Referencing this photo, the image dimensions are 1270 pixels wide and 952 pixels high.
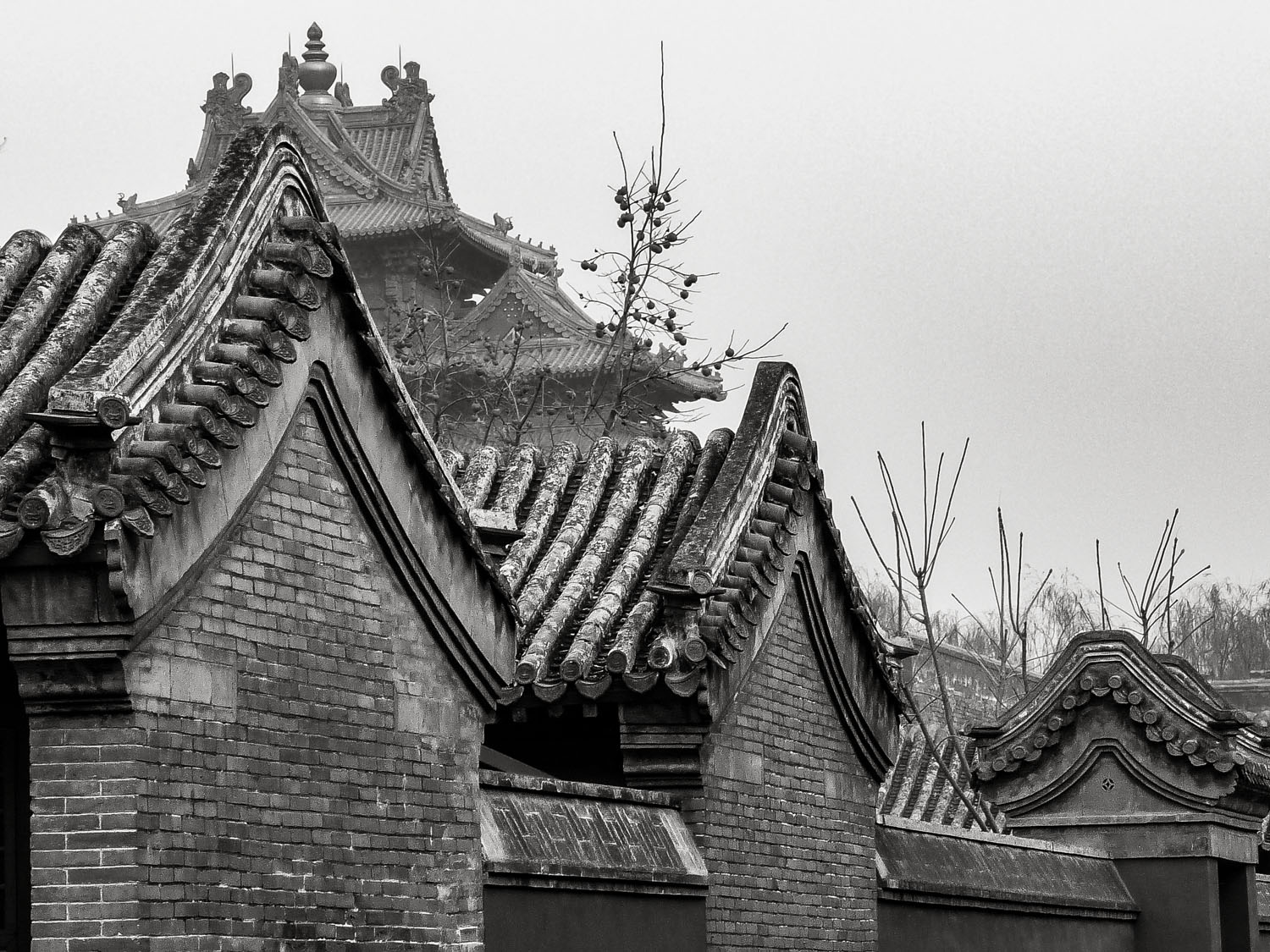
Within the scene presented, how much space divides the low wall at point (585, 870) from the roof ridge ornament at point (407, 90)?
34226mm

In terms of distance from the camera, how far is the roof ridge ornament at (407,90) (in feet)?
140

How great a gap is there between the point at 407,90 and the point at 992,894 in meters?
32.4

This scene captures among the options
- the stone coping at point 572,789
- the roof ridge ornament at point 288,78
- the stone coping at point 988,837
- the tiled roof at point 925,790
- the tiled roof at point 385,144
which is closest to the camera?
the stone coping at point 572,789

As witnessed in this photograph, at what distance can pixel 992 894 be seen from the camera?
1299cm

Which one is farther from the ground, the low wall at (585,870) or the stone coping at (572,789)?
the stone coping at (572,789)

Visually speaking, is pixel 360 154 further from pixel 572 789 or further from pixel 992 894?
pixel 572 789

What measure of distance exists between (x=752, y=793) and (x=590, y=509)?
2018 mm

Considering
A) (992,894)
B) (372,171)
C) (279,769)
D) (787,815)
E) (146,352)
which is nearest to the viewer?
(146,352)

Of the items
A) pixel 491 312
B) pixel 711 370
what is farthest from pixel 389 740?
pixel 491 312

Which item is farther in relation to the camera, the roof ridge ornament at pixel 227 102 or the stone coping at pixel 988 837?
the roof ridge ornament at pixel 227 102

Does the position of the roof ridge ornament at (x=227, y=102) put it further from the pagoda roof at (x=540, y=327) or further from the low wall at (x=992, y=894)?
the low wall at (x=992, y=894)

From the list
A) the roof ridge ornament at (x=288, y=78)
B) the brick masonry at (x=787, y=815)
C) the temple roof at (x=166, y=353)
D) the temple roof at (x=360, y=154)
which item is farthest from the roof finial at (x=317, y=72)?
the temple roof at (x=166, y=353)

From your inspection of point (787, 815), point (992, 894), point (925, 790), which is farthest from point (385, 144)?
point (787, 815)

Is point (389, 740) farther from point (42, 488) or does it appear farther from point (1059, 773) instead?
point (1059, 773)
